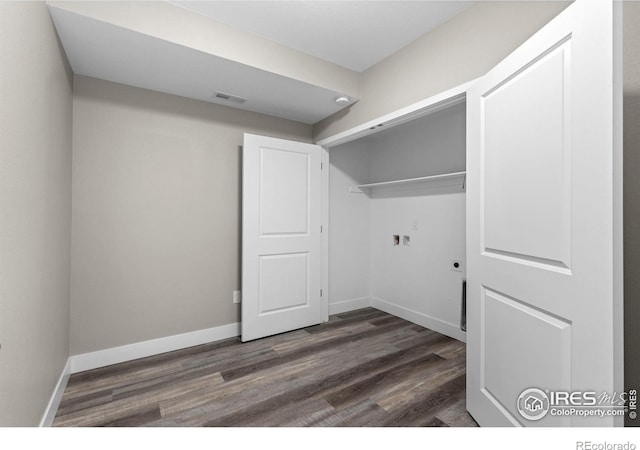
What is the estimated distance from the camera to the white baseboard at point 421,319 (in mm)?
2984

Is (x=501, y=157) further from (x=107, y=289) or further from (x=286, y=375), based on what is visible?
(x=107, y=289)

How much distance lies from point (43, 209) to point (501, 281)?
2.39m

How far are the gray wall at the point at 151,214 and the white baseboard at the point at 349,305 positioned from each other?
127 cm

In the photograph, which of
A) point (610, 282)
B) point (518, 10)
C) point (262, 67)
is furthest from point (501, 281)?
point (262, 67)

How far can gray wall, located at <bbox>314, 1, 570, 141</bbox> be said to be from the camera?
5.47 ft

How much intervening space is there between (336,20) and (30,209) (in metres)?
2.14

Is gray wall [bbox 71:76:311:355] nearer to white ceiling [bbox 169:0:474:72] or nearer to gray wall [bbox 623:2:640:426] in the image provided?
white ceiling [bbox 169:0:474:72]

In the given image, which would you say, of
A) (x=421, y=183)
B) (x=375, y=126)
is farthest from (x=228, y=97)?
(x=421, y=183)

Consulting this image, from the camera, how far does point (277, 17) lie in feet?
6.84

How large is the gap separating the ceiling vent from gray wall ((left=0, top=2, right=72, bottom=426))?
1.08 meters

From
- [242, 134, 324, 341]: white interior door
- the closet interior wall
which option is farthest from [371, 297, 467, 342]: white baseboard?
[242, 134, 324, 341]: white interior door

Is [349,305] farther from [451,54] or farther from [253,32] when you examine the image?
[253,32]

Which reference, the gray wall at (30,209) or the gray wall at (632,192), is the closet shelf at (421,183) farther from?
the gray wall at (30,209)

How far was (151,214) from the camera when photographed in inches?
103
